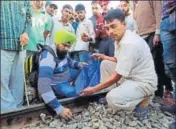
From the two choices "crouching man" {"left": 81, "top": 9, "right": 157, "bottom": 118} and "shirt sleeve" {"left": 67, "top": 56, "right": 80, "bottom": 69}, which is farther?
"shirt sleeve" {"left": 67, "top": 56, "right": 80, "bottom": 69}

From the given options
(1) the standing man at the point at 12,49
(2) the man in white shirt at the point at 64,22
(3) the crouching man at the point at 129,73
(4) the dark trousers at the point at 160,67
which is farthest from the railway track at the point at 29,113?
(2) the man in white shirt at the point at 64,22

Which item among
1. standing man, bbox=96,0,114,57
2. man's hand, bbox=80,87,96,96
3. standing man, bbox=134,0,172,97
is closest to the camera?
man's hand, bbox=80,87,96,96

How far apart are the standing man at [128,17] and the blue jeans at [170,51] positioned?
1.37 meters

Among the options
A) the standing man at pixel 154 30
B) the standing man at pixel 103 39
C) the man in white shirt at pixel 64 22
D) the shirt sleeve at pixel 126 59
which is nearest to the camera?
the shirt sleeve at pixel 126 59

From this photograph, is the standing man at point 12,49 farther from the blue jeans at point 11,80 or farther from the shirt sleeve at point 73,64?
the shirt sleeve at point 73,64

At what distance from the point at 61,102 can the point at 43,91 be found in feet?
1.04

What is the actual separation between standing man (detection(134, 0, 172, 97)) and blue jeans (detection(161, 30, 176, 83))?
459 millimetres

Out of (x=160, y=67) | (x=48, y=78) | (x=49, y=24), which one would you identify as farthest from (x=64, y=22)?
(x=48, y=78)

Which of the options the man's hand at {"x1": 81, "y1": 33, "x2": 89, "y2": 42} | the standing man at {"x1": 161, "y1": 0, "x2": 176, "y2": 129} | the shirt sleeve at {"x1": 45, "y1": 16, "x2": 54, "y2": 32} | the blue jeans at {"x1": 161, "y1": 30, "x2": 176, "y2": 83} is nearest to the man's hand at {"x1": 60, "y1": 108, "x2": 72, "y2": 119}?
the standing man at {"x1": 161, "y1": 0, "x2": 176, "y2": 129}

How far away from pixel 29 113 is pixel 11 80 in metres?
0.70

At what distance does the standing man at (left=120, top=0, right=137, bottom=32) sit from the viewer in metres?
4.94

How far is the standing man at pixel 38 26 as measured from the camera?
4.11 m

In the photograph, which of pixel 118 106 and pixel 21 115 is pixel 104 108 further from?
pixel 21 115

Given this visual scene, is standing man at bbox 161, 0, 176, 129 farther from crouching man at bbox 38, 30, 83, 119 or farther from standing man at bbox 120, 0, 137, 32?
standing man at bbox 120, 0, 137, 32
